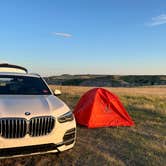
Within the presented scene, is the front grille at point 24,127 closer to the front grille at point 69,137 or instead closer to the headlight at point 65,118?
the headlight at point 65,118

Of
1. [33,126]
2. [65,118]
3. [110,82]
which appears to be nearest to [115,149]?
[65,118]

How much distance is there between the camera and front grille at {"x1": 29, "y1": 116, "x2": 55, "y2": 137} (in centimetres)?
536

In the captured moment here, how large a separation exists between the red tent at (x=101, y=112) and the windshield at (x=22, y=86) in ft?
7.26

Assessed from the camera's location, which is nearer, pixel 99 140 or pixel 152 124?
pixel 99 140

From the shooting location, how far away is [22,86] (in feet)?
24.2

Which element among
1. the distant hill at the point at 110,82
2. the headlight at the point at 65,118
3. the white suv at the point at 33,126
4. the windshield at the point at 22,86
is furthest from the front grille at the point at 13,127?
the distant hill at the point at 110,82

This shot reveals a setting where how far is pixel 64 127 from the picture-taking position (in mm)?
5711

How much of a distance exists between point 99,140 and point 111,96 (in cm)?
230

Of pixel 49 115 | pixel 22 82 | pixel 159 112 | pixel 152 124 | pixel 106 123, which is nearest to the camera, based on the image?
pixel 49 115

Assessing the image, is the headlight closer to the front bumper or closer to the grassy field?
the front bumper

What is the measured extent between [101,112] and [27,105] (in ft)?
13.2

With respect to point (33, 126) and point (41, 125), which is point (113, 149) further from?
point (33, 126)

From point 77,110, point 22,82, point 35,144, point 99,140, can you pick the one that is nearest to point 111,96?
point 77,110

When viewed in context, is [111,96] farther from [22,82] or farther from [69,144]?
[69,144]
